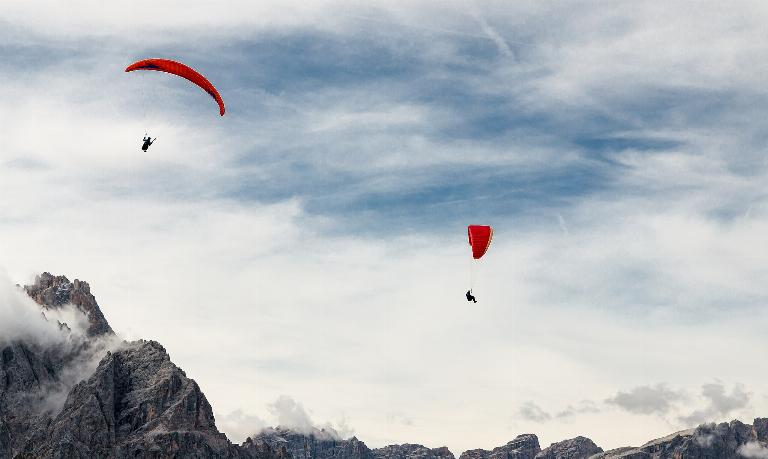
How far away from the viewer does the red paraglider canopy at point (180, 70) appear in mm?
147000

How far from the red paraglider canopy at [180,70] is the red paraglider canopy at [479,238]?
4880cm

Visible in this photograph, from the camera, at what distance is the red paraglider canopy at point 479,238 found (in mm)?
164750

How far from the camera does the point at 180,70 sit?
151 meters

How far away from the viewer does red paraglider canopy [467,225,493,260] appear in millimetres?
164750

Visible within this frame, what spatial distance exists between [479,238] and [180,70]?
58.4m

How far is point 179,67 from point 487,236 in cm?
6011

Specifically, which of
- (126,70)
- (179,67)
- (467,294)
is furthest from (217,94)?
(467,294)

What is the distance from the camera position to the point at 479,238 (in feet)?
548

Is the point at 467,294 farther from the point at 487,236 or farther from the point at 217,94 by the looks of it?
the point at 217,94

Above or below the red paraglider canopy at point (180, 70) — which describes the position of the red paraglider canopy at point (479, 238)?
below

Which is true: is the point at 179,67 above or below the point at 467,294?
above

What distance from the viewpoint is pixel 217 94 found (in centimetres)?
15362

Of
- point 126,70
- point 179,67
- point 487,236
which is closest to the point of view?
point 126,70

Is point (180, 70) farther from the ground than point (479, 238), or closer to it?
farther from the ground
